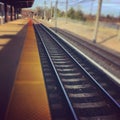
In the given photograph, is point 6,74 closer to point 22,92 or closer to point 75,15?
point 22,92

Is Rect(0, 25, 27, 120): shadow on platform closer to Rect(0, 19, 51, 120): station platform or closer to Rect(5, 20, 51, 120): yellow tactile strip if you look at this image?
Rect(0, 19, 51, 120): station platform

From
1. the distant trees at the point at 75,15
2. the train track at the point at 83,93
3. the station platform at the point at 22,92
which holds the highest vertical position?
the station platform at the point at 22,92

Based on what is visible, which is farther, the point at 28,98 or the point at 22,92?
the point at 22,92

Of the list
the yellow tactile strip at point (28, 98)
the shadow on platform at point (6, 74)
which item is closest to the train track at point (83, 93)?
the yellow tactile strip at point (28, 98)

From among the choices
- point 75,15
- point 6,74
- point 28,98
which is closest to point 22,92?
point 28,98

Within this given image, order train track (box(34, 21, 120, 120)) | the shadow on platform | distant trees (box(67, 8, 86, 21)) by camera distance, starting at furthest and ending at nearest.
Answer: distant trees (box(67, 8, 86, 21)), the shadow on platform, train track (box(34, 21, 120, 120))

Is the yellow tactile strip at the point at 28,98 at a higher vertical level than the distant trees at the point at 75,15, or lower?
higher

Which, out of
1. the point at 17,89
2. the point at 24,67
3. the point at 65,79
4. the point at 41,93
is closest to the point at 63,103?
the point at 41,93

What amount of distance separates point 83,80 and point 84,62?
4.23 meters

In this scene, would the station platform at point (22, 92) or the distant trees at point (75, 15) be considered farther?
the distant trees at point (75, 15)

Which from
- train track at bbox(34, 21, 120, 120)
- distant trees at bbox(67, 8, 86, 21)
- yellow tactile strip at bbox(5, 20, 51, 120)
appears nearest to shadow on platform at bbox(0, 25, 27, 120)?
yellow tactile strip at bbox(5, 20, 51, 120)

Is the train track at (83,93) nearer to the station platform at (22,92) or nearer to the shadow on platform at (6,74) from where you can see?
the station platform at (22,92)

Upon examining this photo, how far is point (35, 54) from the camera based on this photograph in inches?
604

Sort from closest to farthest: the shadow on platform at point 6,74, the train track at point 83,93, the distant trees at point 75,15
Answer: the train track at point 83,93
the shadow on platform at point 6,74
the distant trees at point 75,15
